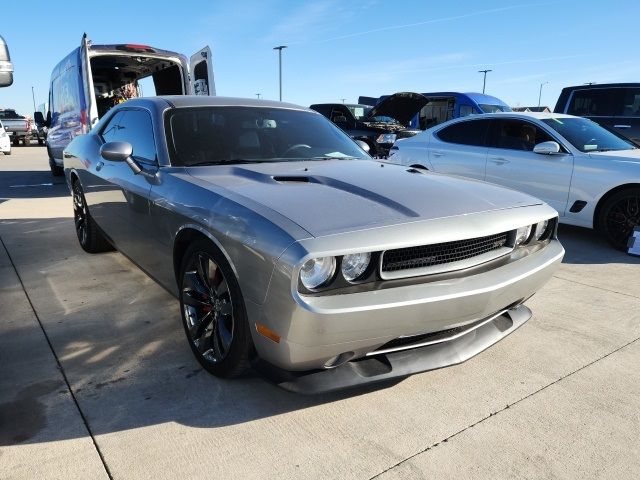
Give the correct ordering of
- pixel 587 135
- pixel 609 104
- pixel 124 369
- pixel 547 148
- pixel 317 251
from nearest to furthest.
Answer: pixel 317 251 → pixel 124 369 → pixel 547 148 → pixel 587 135 → pixel 609 104

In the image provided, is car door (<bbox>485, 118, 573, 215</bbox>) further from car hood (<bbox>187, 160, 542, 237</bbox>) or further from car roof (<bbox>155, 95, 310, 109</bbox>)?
car roof (<bbox>155, 95, 310, 109</bbox>)

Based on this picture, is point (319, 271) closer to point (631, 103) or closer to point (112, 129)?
point (112, 129)

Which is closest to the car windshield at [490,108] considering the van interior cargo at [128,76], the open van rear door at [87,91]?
the van interior cargo at [128,76]

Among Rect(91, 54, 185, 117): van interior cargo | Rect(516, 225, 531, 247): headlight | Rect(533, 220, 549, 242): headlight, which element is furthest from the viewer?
Rect(91, 54, 185, 117): van interior cargo

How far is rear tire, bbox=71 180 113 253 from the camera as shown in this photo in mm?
4636

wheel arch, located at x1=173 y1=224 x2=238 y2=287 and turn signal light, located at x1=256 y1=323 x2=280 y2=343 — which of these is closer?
turn signal light, located at x1=256 y1=323 x2=280 y2=343

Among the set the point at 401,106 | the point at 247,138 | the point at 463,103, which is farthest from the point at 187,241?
the point at 463,103

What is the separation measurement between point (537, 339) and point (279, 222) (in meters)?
1.94

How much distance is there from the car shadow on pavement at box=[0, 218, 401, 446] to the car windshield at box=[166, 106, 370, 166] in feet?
3.57

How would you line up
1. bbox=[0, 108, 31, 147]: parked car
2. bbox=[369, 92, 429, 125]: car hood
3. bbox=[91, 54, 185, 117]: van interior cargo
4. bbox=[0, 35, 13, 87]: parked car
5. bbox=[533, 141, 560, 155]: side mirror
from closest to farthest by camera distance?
bbox=[0, 35, 13, 87]: parked car, bbox=[533, 141, 560, 155]: side mirror, bbox=[91, 54, 185, 117]: van interior cargo, bbox=[369, 92, 429, 125]: car hood, bbox=[0, 108, 31, 147]: parked car

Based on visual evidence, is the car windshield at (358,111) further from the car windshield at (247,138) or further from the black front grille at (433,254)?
the black front grille at (433,254)

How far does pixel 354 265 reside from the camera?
2.06m

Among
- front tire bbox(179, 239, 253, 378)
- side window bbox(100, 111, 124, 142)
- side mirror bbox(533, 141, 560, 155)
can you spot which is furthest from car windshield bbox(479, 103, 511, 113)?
front tire bbox(179, 239, 253, 378)

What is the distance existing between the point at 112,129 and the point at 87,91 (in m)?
3.84
